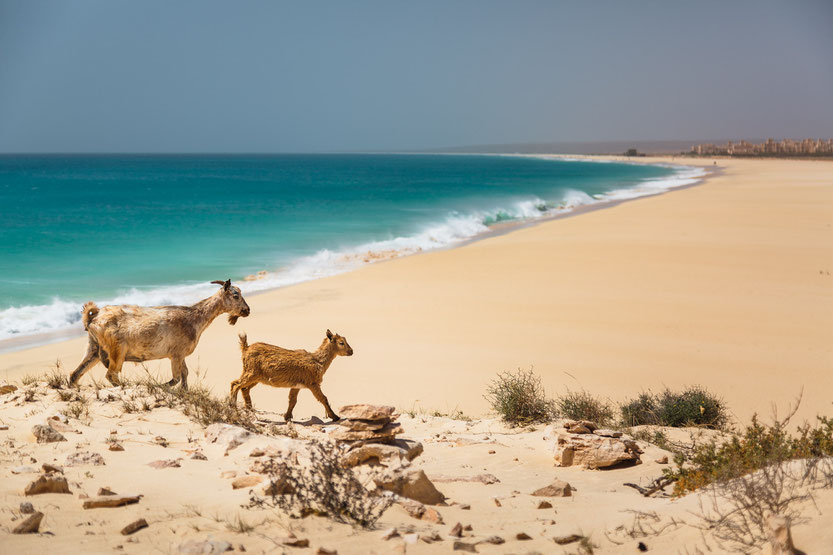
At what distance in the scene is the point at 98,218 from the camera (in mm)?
42375

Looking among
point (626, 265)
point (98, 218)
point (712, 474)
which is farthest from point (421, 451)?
point (98, 218)

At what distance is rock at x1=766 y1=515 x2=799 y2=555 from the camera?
3.82m

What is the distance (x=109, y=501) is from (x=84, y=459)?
108 cm

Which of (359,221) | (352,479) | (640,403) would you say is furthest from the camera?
(359,221)

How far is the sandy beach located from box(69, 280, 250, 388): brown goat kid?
201 centimetres

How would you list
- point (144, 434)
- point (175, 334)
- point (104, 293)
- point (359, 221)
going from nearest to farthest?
point (144, 434)
point (175, 334)
point (104, 293)
point (359, 221)

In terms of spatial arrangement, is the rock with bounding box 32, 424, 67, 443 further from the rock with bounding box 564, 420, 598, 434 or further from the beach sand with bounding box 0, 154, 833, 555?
the rock with bounding box 564, 420, 598, 434

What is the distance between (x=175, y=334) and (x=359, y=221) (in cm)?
3385

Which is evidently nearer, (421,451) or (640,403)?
(421,451)

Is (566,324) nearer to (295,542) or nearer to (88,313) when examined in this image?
(88,313)

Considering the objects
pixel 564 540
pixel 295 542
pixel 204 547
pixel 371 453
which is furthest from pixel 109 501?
pixel 564 540

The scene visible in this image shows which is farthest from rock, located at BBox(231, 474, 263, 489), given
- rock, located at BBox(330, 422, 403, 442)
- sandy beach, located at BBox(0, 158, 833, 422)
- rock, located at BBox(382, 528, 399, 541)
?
sandy beach, located at BBox(0, 158, 833, 422)

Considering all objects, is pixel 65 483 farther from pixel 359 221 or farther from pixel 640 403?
pixel 359 221

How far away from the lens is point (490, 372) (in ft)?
37.0
